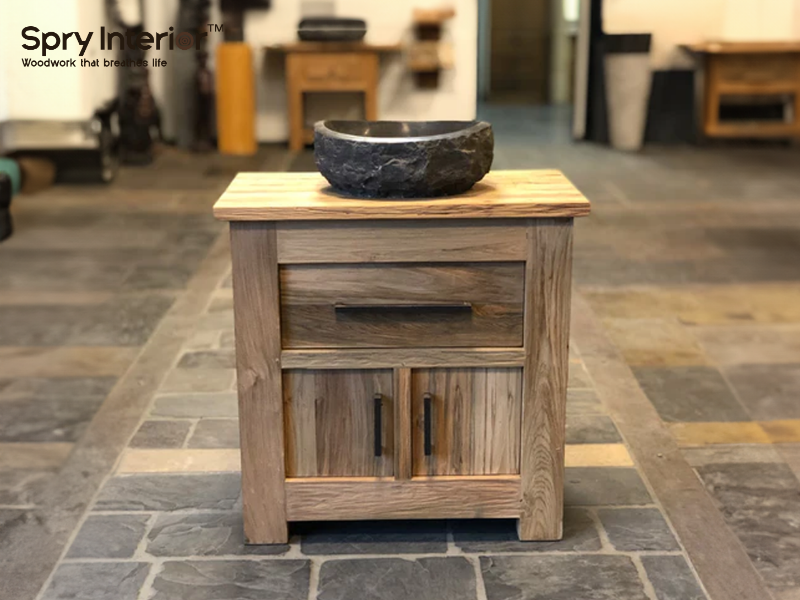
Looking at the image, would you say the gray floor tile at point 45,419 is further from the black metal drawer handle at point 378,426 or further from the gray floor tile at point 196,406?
the black metal drawer handle at point 378,426

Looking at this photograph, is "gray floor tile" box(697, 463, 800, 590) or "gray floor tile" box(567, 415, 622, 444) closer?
"gray floor tile" box(697, 463, 800, 590)

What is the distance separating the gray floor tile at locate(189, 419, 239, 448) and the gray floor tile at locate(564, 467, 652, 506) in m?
0.84

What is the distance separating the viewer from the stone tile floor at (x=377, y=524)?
1942 mm

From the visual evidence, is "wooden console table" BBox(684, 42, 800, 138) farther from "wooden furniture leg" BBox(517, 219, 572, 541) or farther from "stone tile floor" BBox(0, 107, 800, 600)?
"wooden furniture leg" BBox(517, 219, 572, 541)

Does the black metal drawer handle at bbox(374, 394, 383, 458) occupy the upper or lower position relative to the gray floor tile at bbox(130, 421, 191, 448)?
upper

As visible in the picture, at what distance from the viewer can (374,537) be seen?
208 cm

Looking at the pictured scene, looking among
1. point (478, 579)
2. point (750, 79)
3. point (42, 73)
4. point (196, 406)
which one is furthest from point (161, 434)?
point (750, 79)

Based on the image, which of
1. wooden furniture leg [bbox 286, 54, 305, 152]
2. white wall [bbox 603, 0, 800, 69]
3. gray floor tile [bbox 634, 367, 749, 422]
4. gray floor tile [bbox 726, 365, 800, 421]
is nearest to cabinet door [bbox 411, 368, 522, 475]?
gray floor tile [bbox 634, 367, 749, 422]

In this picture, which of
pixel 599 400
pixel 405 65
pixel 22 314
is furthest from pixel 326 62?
pixel 599 400

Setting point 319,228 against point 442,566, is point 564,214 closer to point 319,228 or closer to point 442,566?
point 319,228

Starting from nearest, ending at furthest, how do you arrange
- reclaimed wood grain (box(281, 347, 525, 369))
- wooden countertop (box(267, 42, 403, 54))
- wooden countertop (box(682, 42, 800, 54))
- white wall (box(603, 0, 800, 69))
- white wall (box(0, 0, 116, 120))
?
reclaimed wood grain (box(281, 347, 525, 369))
white wall (box(0, 0, 116, 120))
wooden countertop (box(267, 42, 403, 54))
wooden countertop (box(682, 42, 800, 54))
white wall (box(603, 0, 800, 69))

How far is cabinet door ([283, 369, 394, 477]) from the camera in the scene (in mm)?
1991

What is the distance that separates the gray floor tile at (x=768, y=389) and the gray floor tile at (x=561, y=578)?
0.98m

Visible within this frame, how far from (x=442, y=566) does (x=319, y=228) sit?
70cm
